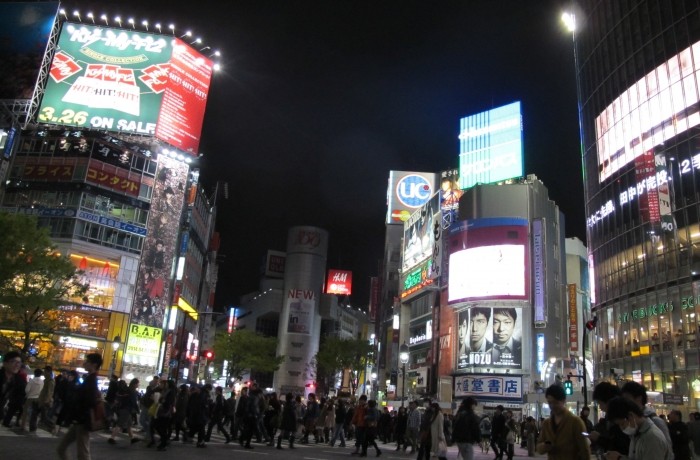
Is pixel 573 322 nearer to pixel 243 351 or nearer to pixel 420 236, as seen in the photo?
pixel 420 236

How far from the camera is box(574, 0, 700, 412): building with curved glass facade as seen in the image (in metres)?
36.2

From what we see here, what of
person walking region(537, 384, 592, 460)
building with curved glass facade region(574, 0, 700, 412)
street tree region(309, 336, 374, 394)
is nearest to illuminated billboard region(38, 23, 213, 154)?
building with curved glass facade region(574, 0, 700, 412)

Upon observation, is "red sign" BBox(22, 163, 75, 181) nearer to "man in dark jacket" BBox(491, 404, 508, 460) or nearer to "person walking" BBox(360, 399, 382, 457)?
"person walking" BBox(360, 399, 382, 457)

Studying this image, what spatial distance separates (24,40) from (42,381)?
118 feet

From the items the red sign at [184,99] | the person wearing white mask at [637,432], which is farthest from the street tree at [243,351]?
the person wearing white mask at [637,432]

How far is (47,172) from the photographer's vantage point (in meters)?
44.9

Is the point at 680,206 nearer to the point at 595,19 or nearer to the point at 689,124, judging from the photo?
the point at 689,124

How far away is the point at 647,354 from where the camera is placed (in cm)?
3834

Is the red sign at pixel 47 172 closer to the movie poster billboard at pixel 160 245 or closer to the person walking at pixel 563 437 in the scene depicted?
the movie poster billboard at pixel 160 245

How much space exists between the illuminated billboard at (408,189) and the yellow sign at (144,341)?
43.5 m

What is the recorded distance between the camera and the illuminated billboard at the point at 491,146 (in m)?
53.9

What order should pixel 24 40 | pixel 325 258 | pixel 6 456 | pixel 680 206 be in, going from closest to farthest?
pixel 6 456, pixel 680 206, pixel 24 40, pixel 325 258

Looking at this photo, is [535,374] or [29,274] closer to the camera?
[29,274]

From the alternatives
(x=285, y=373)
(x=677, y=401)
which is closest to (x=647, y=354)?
(x=677, y=401)
